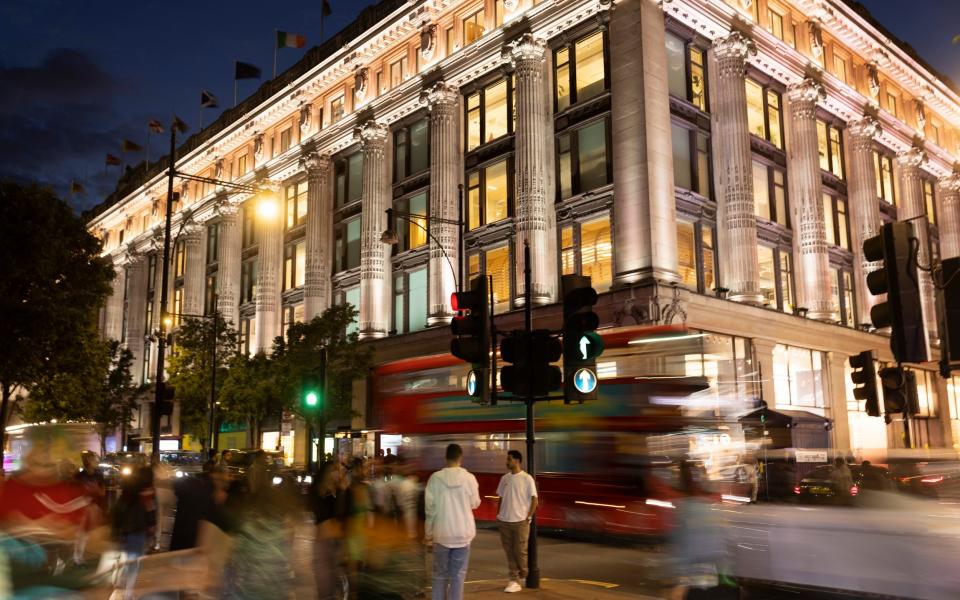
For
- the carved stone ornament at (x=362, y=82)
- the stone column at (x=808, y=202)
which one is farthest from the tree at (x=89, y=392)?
the stone column at (x=808, y=202)

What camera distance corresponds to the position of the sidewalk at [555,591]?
11258 millimetres

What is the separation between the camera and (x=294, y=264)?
179ft

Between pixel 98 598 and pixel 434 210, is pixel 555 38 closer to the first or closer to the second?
pixel 434 210

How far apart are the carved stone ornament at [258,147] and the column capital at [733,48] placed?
3352 cm

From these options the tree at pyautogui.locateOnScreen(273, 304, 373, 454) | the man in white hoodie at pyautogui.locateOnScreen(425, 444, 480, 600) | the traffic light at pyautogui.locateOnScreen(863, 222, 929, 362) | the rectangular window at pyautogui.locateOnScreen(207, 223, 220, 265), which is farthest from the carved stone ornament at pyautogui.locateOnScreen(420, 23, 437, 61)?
the traffic light at pyautogui.locateOnScreen(863, 222, 929, 362)

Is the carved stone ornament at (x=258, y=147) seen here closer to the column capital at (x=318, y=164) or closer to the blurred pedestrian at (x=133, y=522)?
the column capital at (x=318, y=164)

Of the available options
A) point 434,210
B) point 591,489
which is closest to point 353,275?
point 434,210

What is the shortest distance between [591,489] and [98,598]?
10.1 meters

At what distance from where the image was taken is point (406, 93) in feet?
149

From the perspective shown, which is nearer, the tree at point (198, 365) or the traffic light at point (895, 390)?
the traffic light at point (895, 390)

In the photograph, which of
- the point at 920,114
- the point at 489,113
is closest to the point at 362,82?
the point at 489,113

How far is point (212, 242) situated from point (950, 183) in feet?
173

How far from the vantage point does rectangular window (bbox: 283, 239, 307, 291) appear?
53725 millimetres

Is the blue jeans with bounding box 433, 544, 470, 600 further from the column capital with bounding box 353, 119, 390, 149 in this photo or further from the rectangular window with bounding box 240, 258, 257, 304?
the rectangular window with bounding box 240, 258, 257, 304
